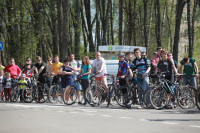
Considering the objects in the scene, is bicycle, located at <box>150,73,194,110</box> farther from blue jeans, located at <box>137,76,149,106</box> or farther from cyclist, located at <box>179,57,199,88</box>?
cyclist, located at <box>179,57,199,88</box>

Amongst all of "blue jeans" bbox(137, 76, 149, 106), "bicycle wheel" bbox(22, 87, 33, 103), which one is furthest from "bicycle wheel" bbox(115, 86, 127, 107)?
"bicycle wheel" bbox(22, 87, 33, 103)

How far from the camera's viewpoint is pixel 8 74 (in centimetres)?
1739

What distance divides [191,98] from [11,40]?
22848 mm

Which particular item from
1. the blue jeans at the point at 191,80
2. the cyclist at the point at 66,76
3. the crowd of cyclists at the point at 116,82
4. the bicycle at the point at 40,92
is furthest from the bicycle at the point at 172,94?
the bicycle at the point at 40,92

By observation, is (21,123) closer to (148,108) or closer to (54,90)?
(148,108)

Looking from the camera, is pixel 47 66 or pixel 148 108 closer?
pixel 148 108

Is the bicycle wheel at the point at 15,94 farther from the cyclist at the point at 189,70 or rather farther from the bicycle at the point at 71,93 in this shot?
the cyclist at the point at 189,70

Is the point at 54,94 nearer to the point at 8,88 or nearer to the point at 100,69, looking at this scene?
the point at 100,69

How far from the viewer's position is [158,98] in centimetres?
1228

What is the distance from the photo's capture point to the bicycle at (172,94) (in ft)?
40.3

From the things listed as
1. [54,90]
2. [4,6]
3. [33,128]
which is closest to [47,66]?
[54,90]

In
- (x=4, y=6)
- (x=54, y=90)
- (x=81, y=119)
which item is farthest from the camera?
(x=4, y=6)

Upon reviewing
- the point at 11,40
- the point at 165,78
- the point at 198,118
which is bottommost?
the point at 198,118

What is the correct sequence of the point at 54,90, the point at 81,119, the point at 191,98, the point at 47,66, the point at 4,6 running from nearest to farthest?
the point at 81,119 < the point at 191,98 < the point at 54,90 < the point at 47,66 < the point at 4,6
